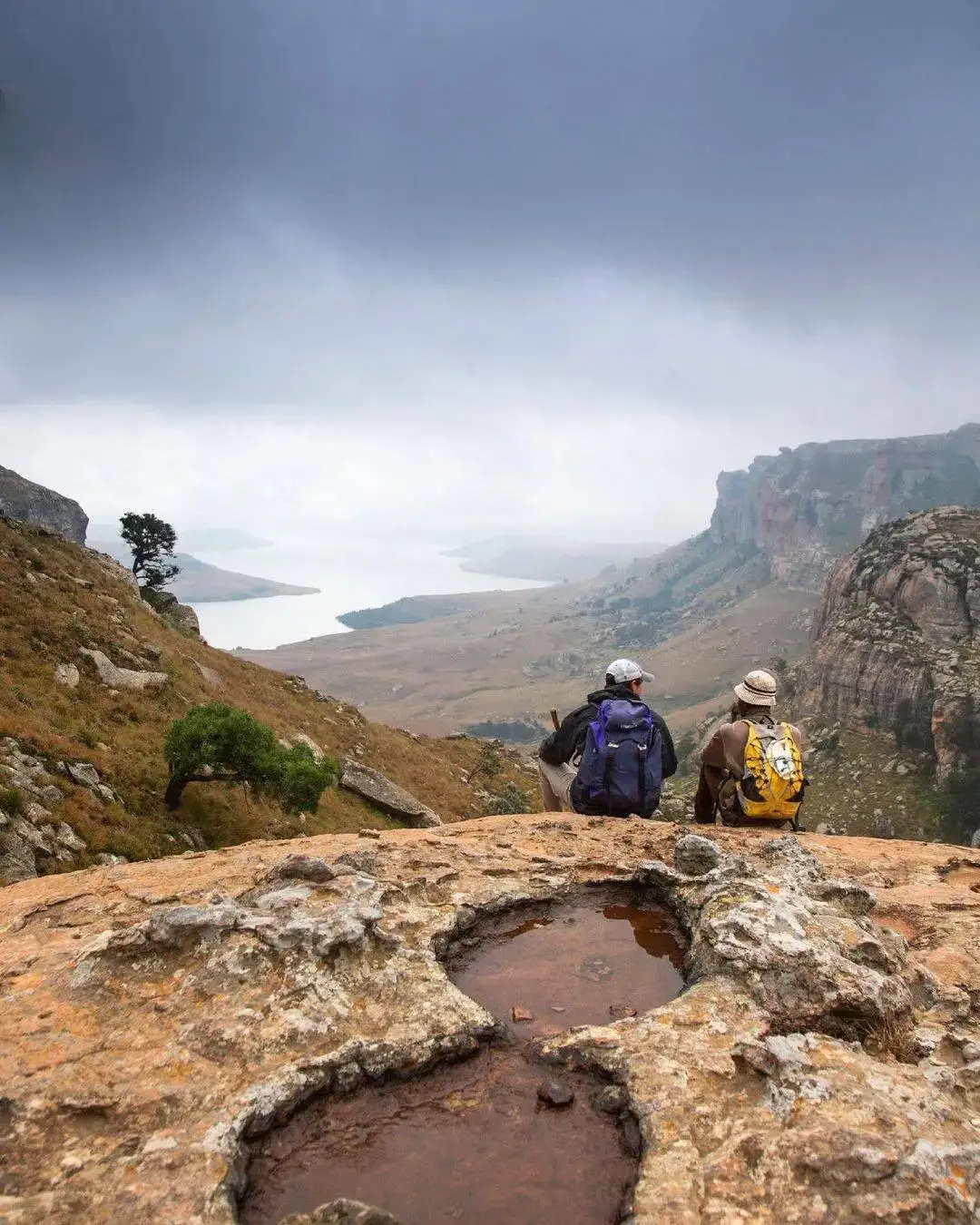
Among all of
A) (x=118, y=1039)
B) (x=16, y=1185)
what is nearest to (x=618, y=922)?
(x=118, y=1039)

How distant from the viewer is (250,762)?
2020 centimetres

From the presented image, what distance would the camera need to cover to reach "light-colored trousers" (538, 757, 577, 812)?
12.1m

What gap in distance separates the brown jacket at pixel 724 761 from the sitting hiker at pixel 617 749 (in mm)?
675

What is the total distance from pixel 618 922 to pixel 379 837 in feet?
13.3

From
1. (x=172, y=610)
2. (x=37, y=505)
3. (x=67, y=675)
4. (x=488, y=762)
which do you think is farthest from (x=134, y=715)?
(x=37, y=505)

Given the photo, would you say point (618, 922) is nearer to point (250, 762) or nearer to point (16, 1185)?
point (16, 1185)

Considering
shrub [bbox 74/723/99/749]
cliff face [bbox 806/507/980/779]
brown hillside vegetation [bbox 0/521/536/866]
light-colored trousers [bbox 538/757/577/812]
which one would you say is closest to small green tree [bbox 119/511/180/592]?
brown hillside vegetation [bbox 0/521/536/866]

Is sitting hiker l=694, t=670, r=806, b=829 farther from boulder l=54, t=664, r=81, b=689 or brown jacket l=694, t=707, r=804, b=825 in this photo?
boulder l=54, t=664, r=81, b=689

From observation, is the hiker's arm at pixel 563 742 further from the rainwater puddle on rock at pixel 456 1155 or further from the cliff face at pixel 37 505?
the cliff face at pixel 37 505

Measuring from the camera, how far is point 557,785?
1249 centimetres

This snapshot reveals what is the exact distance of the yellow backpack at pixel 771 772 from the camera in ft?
32.2

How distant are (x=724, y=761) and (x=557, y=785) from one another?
10.2ft

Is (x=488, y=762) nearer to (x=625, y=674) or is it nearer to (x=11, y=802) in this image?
(x=11, y=802)

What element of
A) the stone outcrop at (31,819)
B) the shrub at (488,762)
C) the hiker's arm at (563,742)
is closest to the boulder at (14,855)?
the stone outcrop at (31,819)
